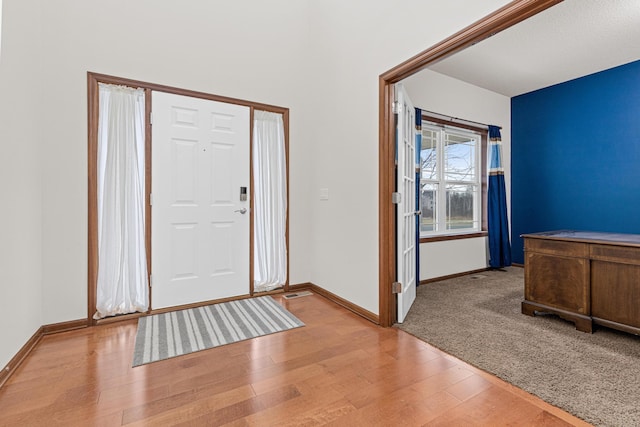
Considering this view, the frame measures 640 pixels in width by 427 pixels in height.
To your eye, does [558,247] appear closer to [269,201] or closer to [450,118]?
[450,118]

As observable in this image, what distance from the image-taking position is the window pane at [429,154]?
158 inches

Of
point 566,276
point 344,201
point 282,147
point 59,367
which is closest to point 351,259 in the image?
point 344,201

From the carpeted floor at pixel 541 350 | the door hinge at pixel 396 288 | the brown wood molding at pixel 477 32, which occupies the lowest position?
the carpeted floor at pixel 541 350

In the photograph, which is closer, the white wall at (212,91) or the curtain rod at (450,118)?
the white wall at (212,91)

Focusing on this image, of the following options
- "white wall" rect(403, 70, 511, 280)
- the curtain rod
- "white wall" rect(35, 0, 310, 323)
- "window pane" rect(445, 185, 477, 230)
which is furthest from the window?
"white wall" rect(35, 0, 310, 323)

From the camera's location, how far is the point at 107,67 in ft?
8.18

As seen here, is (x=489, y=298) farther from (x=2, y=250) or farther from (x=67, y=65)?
(x=67, y=65)

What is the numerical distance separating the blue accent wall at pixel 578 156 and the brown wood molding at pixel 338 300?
346 centimetres

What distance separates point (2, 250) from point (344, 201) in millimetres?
2455

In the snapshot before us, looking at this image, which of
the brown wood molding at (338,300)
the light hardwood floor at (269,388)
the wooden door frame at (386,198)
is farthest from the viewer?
the brown wood molding at (338,300)

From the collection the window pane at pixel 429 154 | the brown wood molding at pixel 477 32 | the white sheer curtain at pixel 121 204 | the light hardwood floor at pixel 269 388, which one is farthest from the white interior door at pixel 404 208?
the white sheer curtain at pixel 121 204

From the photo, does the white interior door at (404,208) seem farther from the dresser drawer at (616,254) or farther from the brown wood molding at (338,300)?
the dresser drawer at (616,254)

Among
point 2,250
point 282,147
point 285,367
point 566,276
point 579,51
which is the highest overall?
point 579,51

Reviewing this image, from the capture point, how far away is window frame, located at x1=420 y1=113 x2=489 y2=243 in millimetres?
3900
